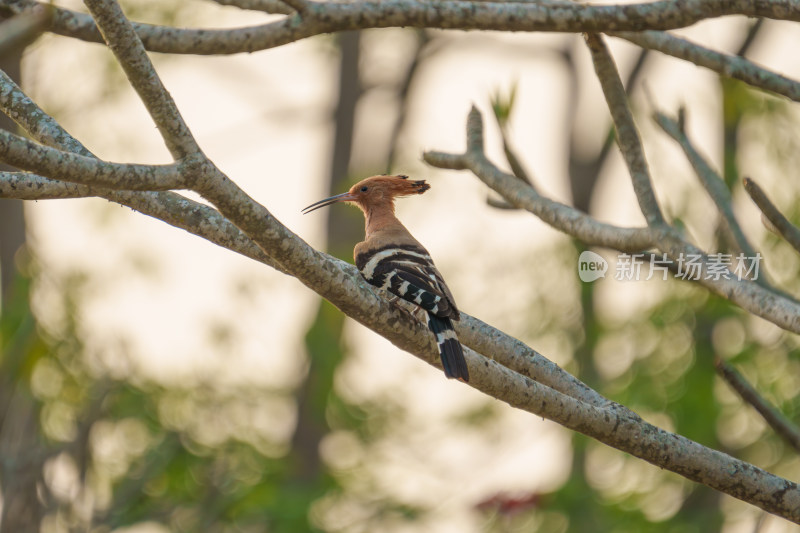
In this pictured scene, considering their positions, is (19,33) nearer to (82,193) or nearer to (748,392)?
(82,193)

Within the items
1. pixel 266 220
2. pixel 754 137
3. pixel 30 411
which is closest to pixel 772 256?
pixel 754 137

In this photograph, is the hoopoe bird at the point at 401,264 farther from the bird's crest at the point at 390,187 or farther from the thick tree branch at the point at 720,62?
the thick tree branch at the point at 720,62

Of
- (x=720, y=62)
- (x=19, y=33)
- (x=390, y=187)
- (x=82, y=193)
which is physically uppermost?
(x=19, y=33)

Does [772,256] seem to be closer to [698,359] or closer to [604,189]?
[698,359]

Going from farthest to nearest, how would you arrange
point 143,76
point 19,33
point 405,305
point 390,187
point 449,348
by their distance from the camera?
point 390,187 → point 405,305 → point 449,348 → point 143,76 → point 19,33

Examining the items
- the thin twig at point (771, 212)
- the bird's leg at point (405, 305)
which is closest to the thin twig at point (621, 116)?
the thin twig at point (771, 212)

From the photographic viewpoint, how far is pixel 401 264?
17.1 ft

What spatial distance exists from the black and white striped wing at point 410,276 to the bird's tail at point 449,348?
5 cm

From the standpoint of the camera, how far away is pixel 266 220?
11.5ft

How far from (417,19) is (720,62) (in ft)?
4.60

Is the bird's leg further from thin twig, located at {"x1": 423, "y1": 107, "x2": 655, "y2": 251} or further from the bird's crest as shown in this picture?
the bird's crest

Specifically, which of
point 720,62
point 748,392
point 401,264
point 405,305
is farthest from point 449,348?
point 720,62

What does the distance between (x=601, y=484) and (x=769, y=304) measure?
8.45 metres

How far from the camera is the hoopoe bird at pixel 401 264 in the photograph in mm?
4252
